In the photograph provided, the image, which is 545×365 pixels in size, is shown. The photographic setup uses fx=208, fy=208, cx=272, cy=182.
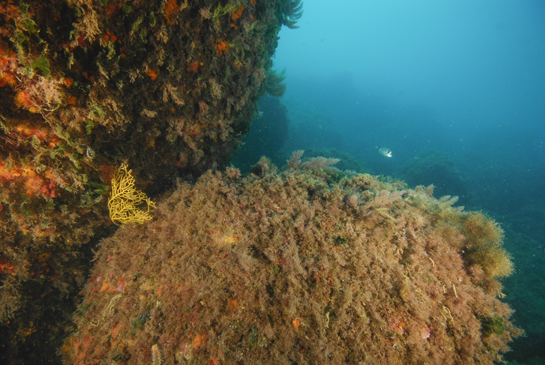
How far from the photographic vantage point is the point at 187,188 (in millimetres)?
3699

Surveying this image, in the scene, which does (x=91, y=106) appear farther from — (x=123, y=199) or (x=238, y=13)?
(x=238, y=13)

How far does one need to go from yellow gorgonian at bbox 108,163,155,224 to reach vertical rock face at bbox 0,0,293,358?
0.52 ft

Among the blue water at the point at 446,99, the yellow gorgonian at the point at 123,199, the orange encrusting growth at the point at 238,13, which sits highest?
the blue water at the point at 446,99

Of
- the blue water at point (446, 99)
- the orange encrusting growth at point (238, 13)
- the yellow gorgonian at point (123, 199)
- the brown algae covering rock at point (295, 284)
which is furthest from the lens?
the blue water at point (446, 99)

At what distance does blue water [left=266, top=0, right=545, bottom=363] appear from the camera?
16094 millimetres

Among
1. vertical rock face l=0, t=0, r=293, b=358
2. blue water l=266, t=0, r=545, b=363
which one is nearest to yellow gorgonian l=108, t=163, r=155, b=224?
vertical rock face l=0, t=0, r=293, b=358

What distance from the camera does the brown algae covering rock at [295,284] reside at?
257cm

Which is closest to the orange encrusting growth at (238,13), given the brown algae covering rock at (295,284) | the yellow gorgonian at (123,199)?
the brown algae covering rock at (295,284)

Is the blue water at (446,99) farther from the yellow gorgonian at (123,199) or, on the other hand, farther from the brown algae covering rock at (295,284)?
the yellow gorgonian at (123,199)

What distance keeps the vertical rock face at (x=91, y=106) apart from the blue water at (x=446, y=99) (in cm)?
1132

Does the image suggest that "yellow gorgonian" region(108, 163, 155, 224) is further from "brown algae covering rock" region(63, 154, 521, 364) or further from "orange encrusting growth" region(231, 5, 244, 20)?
"orange encrusting growth" region(231, 5, 244, 20)

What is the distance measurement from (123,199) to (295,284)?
10.0ft

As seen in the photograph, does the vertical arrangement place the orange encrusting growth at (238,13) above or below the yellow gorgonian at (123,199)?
above

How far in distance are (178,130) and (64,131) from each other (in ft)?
5.12
